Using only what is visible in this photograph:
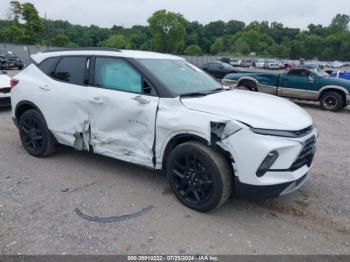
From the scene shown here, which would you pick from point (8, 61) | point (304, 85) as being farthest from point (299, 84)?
point (8, 61)

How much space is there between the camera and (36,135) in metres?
5.30

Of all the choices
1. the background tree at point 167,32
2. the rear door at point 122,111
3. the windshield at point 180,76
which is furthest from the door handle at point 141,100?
the background tree at point 167,32

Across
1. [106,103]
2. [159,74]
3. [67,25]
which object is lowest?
[106,103]

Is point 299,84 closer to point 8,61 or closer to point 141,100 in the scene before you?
point 141,100

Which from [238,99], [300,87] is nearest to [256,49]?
[300,87]

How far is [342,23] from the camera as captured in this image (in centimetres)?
15350

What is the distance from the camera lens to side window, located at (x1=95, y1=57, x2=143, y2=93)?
4195 millimetres

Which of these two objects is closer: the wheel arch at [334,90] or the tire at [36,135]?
the tire at [36,135]

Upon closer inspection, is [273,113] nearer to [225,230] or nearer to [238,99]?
[238,99]

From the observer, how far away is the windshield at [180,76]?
4152 millimetres

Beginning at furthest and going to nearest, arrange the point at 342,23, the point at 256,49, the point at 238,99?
the point at 342,23 → the point at 256,49 → the point at 238,99

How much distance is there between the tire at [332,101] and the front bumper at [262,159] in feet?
30.4

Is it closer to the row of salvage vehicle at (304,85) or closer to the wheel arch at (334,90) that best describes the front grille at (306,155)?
the row of salvage vehicle at (304,85)

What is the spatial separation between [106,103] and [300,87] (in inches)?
388
